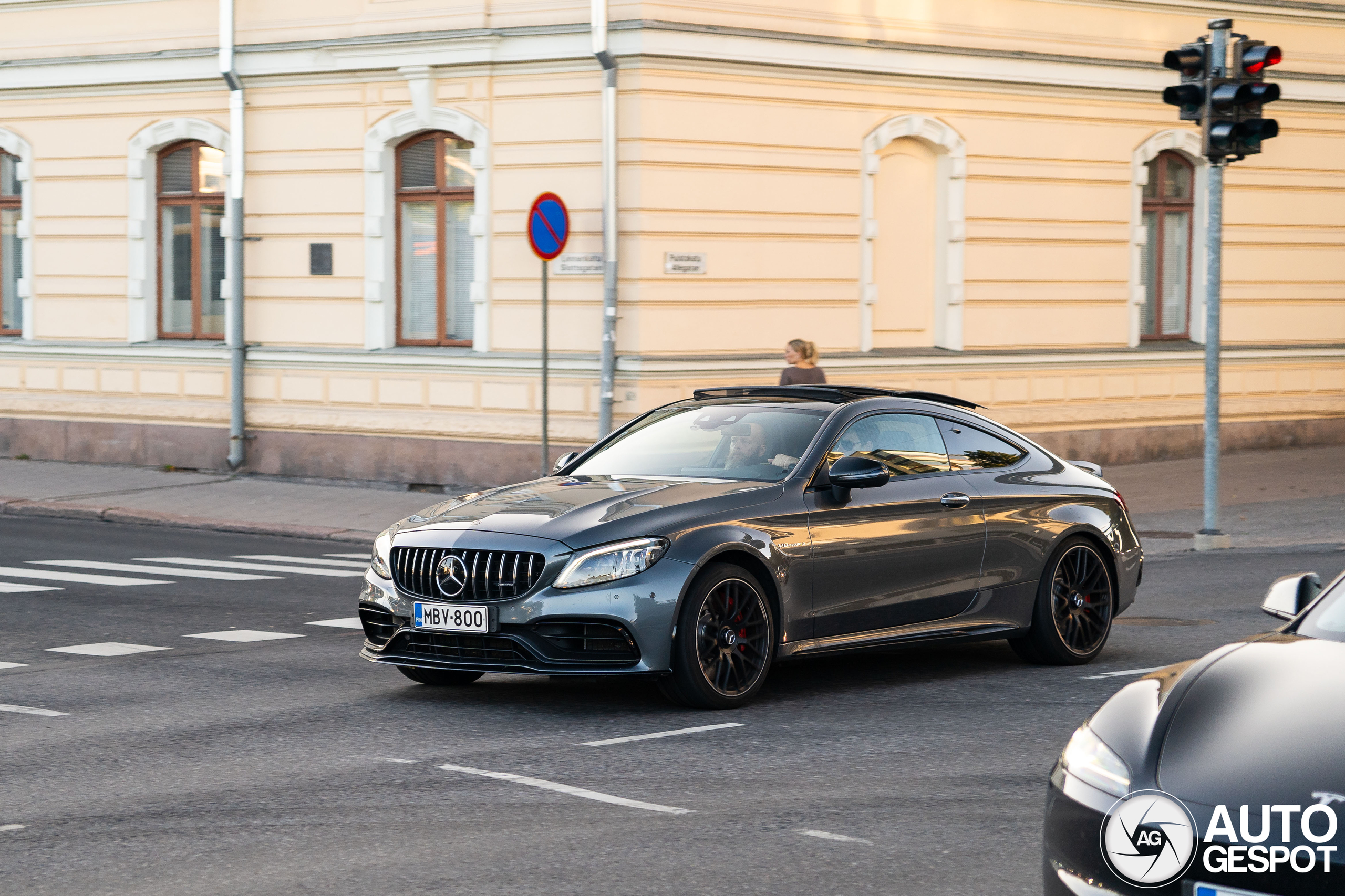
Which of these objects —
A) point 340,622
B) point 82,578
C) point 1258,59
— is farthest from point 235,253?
point 1258,59

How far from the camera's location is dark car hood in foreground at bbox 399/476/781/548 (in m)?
7.70

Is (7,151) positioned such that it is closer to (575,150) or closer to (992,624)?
(575,150)

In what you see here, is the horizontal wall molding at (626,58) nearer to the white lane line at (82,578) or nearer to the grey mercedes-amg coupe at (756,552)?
the white lane line at (82,578)

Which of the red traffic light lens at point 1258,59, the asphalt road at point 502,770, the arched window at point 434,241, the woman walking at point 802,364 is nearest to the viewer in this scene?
Result: the asphalt road at point 502,770

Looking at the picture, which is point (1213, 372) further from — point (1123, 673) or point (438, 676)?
point (438, 676)

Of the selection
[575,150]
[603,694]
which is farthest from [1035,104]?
[603,694]

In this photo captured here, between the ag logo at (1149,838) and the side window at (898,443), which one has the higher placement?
the side window at (898,443)

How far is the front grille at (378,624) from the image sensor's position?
804 centimetres

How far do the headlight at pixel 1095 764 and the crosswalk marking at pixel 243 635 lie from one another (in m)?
6.87

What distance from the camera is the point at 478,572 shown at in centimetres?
772

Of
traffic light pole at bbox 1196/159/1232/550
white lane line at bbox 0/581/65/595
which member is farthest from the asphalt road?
traffic light pole at bbox 1196/159/1232/550

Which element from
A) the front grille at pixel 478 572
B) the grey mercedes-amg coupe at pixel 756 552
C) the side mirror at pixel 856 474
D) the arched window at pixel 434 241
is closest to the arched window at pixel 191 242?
the arched window at pixel 434 241

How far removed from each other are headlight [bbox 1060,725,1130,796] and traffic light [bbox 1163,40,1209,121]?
11.0 m

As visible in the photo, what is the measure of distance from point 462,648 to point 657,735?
1019 millimetres
